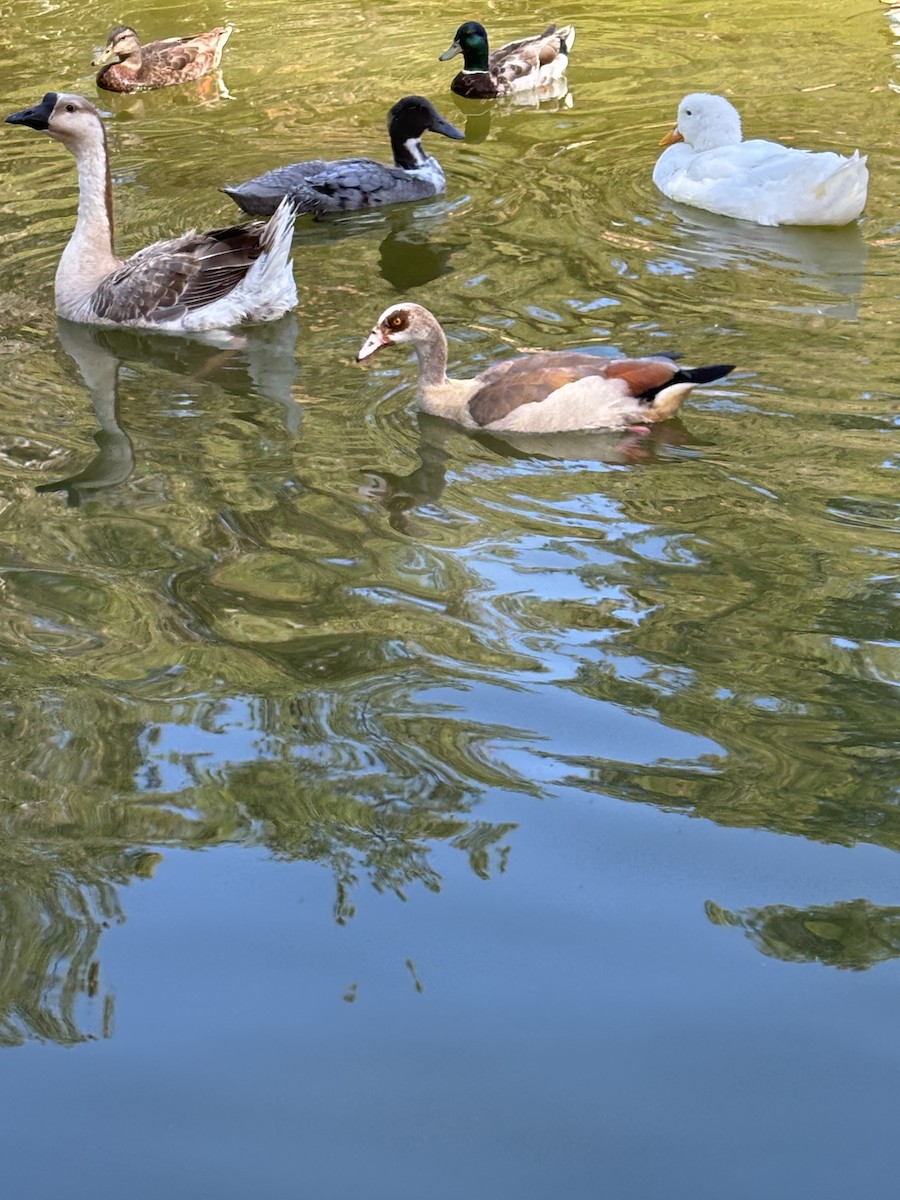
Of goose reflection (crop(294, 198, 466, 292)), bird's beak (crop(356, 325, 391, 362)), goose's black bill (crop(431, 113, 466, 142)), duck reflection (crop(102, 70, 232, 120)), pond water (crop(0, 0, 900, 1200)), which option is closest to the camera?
pond water (crop(0, 0, 900, 1200))

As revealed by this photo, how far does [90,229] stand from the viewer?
1007cm

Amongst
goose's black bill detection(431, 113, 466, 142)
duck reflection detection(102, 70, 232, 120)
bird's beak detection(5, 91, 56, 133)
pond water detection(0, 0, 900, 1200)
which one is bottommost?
pond water detection(0, 0, 900, 1200)

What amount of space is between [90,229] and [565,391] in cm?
383

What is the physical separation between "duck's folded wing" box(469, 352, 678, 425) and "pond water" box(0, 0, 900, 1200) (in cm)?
21

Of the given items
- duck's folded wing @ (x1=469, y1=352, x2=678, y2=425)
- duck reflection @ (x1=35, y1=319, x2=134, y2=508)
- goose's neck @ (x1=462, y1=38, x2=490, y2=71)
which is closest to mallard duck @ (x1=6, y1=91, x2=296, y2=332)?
duck reflection @ (x1=35, y1=319, x2=134, y2=508)

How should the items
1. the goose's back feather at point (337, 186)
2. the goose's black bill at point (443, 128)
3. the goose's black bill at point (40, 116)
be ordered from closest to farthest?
the goose's black bill at point (40, 116) → the goose's back feather at point (337, 186) → the goose's black bill at point (443, 128)

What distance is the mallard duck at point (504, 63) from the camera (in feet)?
48.3

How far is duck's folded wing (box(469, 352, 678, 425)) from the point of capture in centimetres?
768

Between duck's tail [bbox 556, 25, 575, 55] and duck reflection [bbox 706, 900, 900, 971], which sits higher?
duck's tail [bbox 556, 25, 575, 55]

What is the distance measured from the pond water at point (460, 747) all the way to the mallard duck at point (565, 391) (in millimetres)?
143

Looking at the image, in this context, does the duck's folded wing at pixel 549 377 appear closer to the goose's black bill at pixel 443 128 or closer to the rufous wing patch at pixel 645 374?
the rufous wing patch at pixel 645 374

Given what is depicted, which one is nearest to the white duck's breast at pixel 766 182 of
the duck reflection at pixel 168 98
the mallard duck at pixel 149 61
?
the duck reflection at pixel 168 98

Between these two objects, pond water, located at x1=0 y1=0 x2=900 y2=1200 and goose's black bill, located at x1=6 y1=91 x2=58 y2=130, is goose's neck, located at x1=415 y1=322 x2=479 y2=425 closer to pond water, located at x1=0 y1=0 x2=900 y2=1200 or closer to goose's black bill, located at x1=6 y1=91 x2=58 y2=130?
pond water, located at x1=0 y1=0 x2=900 y2=1200

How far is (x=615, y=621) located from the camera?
5996 mm
